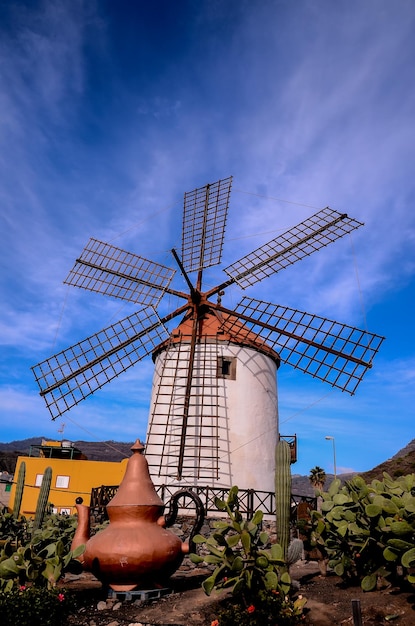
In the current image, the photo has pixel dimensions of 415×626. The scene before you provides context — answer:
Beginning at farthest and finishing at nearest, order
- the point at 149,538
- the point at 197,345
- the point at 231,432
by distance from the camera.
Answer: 1. the point at 197,345
2. the point at 231,432
3. the point at 149,538

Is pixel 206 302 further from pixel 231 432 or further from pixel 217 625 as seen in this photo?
pixel 217 625

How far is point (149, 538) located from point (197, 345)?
26.7 ft

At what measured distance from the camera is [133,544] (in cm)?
621

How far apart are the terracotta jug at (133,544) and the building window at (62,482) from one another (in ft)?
62.8

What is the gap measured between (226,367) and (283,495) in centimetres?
653

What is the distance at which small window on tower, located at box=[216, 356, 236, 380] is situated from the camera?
13898 millimetres

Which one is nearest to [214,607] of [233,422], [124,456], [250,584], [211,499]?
[250,584]

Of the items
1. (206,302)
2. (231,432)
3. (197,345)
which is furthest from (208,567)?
(206,302)

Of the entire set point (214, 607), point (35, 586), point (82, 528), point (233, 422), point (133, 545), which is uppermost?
point (233, 422)

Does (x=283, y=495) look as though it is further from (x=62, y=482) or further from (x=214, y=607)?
(x=62, y=482)

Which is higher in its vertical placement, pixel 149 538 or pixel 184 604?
pixel 149 538

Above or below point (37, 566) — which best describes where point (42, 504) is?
above

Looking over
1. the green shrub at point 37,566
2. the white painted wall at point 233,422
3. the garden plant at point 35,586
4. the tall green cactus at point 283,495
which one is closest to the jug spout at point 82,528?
the garden plant at point 35,586

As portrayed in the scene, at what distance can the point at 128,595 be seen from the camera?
6.17 meters
